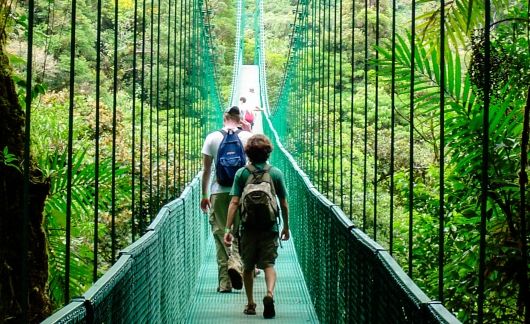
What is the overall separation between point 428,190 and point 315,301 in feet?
7.67

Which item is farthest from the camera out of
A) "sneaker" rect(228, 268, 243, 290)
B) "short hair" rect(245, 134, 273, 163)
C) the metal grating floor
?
Result: "sneaker" rect(228, 268, 243, 290)

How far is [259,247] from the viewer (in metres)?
3.62

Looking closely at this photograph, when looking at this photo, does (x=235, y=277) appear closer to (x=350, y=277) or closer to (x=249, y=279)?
(x=249, y=279)

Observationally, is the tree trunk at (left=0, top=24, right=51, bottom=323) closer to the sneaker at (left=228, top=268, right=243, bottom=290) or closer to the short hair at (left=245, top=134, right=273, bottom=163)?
the short hair at (left=245, top=134, right=273, bottom=163)

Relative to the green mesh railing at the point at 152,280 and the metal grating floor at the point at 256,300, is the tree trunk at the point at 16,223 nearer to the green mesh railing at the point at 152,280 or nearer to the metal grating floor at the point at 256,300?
the green mesh railing at the point at 152,280

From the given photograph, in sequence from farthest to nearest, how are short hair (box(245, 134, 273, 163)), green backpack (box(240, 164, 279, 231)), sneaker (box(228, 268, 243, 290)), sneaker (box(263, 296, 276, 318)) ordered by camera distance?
1. sneaker (box(228, 268, 243, 290))
2. sneaker (box(263, 296, 276, 318))
3. short hair (box(245, 134, 273, 163))
4. green backpack (box(240, 164, 279, 231))

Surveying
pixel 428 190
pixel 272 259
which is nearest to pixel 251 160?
pixel 272 259

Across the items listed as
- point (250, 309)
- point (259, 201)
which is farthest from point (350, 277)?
point (250, 309)

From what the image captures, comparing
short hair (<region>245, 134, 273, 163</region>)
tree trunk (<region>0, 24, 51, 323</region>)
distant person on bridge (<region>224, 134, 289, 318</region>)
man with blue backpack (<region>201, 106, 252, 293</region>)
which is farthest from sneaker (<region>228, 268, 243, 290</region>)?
tree trunk (<region>0, 24, 51, 323</region>)

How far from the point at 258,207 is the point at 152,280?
39.5 inches

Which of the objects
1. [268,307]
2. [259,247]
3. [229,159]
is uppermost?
[229,159]

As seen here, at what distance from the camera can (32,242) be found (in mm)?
2531

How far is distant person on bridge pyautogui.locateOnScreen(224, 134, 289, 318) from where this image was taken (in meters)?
3.43

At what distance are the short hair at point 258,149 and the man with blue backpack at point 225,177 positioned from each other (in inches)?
21.6
